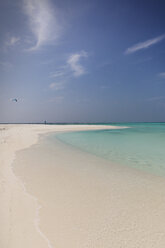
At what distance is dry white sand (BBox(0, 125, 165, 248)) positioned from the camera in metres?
2.22

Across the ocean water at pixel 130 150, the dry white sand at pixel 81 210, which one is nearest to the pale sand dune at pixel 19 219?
the dry white sand at pixel 81 210

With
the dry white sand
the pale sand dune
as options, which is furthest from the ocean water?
the pale sand dune

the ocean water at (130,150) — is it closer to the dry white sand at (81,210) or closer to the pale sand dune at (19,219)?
the dry white sand at (81,210)

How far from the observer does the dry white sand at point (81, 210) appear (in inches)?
87.6

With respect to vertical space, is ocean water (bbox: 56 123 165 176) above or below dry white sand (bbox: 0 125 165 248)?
below

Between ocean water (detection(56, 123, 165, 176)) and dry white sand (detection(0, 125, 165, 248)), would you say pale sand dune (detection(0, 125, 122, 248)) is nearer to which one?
dry white sand (detection(0, 125, 165, 248))

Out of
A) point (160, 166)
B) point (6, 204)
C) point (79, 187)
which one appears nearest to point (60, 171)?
point (79, 187)

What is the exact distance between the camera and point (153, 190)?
160 inches

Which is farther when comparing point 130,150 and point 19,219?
point 130,150

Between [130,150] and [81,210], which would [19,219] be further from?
[130,150]

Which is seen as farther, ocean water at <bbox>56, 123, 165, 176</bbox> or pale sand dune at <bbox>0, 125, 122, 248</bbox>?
ocean water at <bbox>56, 123, 165, 176</bbox>

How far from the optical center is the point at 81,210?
303 cm

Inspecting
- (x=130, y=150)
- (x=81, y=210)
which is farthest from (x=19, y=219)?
(x=130, y=150)

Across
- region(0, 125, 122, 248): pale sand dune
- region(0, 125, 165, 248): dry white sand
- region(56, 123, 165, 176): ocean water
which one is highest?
region(0, 125, 122, 248): pale sand dune
